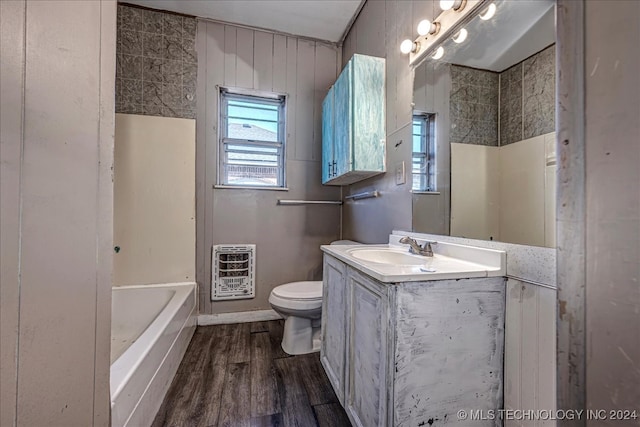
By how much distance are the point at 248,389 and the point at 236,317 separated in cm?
101

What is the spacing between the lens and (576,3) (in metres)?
0.35

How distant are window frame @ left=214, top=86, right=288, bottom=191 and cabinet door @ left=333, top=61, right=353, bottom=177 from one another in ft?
2.31

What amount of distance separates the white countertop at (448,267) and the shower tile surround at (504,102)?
1.51 feet

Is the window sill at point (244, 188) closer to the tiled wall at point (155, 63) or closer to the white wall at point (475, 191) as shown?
A: the tiled wall at point (155, 63)

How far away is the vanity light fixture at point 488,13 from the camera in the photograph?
1.11m

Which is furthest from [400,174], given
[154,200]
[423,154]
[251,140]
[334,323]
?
[154,200]

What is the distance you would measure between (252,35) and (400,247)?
94.1 inches

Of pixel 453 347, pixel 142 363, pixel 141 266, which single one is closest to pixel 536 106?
pixel 453 347

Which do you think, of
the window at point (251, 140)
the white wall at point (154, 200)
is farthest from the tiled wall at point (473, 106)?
the white wall at point (154, 200)

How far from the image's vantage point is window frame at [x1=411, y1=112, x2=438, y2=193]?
143 cm

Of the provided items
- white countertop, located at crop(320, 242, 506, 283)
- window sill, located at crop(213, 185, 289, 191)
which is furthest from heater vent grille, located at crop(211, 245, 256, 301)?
white countertop, located at crop(320, 242, 506, 283)

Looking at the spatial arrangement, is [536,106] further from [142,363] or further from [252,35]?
[252,35]

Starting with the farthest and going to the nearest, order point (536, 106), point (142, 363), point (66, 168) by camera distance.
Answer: point (142, 363) → point (536, 106) → point (66, 168)

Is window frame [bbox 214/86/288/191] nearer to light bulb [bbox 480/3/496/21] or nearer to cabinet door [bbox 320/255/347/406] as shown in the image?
cabinet door [bbox 320/255/347/406]
